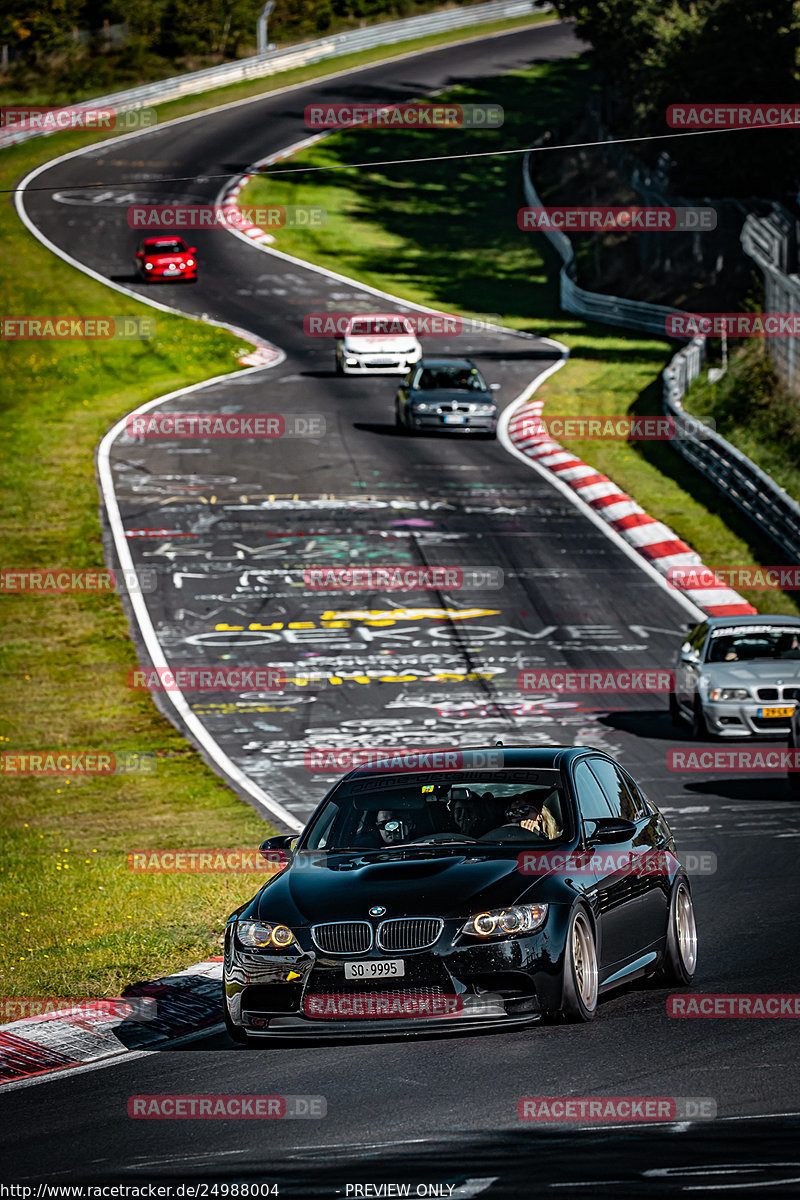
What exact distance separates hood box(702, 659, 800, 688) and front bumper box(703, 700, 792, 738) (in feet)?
0.73

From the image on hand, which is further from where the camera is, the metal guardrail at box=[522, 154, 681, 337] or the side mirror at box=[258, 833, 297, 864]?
the metal guardrail at box=[522, 154, 681, 337]

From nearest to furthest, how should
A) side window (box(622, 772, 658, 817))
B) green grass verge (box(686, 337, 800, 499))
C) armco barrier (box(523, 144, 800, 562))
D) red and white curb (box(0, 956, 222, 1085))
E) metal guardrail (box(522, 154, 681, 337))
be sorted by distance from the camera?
red and white curb (box(0, 956, 222, 1085)) < side window (box(622, 772, 658, 817)) < armco barrier (box(523, 144, 800, 562)) < green grass verge (box(686, 337, 800, 499)) < metal guardrail (box(522, 154, 681, 337))

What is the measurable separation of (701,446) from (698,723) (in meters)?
15.7

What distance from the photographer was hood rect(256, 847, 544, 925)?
330 inches

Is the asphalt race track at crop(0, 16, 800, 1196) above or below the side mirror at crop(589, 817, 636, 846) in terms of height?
below

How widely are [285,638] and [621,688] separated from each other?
5073 mm

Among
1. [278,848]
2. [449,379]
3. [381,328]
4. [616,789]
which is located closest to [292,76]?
[381,328]

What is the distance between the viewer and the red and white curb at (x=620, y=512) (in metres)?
27.7

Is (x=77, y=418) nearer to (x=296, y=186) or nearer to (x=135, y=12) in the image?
(x=296, y=186)

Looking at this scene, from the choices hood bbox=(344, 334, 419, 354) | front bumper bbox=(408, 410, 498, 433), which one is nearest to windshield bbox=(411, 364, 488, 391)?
front bumper bbox=(408, 410, 498, 433)

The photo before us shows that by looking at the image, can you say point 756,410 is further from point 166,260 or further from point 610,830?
point 610,830

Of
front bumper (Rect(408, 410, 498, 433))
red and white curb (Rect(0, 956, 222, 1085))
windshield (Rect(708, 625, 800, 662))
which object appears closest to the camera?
red and white curb (Rect(0, 956, 222, 1085))

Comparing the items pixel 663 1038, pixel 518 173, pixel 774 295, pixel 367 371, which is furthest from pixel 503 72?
pixel 663 1038

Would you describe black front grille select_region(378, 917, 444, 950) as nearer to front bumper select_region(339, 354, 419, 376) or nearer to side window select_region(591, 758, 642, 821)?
side window select_region(591, 758, 642, 821)
